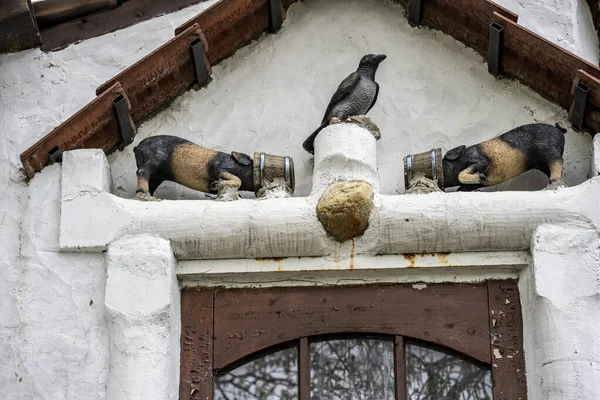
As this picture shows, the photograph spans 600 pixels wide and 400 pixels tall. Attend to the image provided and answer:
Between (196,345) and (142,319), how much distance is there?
0.90 feet

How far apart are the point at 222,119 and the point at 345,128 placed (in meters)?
0.65

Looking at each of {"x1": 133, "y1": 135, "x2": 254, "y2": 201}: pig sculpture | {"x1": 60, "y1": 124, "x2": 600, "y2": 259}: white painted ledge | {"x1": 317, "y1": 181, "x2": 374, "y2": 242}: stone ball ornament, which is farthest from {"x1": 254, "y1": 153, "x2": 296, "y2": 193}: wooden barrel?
{"x1": 317, "y1": 181, "x2": 374, "y2": 242}: stone ball ornament

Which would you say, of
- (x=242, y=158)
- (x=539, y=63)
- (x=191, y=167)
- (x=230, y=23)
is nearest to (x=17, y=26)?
(x=230, y=23)

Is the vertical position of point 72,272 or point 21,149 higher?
point 21,149

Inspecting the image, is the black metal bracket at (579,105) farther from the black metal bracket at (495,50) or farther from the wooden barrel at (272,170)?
the wooden barrel at (272,170)

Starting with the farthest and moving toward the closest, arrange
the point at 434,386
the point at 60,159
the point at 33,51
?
the point at 33,51, the point at 60,159, the point at 434,386

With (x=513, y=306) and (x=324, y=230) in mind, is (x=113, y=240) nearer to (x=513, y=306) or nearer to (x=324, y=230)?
(x=324, y=230)

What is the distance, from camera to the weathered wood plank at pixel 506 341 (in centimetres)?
704

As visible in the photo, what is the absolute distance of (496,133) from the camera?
7.66 m

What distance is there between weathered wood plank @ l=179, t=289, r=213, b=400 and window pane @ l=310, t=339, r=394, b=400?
1.47 ft

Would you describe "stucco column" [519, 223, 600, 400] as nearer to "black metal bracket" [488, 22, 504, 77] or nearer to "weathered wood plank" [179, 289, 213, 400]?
"black metal bracket" [488, 22, 504, 77]

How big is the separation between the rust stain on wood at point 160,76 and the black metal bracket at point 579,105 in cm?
170

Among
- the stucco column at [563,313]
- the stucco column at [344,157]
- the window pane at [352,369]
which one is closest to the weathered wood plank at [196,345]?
the window pane at [352,369]

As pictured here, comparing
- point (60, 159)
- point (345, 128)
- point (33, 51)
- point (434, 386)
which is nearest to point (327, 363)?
point (434, 386)
